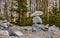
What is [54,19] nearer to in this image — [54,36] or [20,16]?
[20,16]

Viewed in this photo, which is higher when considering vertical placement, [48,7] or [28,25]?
[48,7]

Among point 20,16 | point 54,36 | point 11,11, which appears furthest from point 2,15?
point 54,36

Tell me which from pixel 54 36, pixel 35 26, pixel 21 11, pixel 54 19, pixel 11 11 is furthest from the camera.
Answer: pixel 11 11

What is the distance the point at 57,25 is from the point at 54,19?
1.22 ft

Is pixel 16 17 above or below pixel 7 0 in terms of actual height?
below

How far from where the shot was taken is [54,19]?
23.6ft

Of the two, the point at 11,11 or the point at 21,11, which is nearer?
the point at 21,11

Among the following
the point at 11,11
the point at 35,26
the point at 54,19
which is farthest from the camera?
the point at 11,11

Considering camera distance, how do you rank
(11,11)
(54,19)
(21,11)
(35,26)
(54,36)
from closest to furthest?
(54,36)
(35,26)
(54,19)
(21,11)
(11,11)

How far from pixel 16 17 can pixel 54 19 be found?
171 centimetres

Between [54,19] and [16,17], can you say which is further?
[16,17]

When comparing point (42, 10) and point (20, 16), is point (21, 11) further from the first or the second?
point (42, 10)

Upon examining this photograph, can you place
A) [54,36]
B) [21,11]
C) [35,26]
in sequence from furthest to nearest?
[21,11] < [35,26] < [54,36]

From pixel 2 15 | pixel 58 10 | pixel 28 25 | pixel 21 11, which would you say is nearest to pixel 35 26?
pixel 28 25
